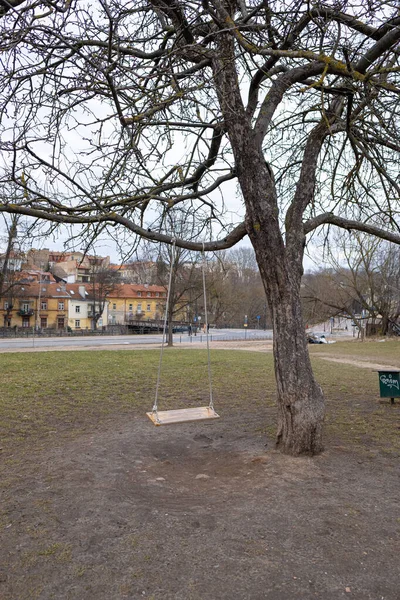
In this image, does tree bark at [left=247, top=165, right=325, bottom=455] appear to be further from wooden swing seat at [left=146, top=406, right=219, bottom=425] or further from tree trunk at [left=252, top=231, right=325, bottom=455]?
wooden swing seat at [left=146, top=406, right=219, bottom=425]

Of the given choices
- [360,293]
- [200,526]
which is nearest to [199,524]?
[200,526]

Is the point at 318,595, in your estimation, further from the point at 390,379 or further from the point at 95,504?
the point at 390,379

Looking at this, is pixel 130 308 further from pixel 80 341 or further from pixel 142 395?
pixel 142 395

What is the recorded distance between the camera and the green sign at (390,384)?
24.1 feet

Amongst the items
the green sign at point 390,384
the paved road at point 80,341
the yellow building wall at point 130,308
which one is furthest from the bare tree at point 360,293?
the yellow building wall at point 130,308

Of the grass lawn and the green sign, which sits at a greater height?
the green sign

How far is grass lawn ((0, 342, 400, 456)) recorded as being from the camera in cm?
580

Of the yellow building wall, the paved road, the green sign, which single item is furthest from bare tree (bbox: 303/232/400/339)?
the yellow building wall

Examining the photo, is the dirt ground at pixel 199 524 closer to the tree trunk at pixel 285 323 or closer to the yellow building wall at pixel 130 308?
the tree trunk at pixel 285 323

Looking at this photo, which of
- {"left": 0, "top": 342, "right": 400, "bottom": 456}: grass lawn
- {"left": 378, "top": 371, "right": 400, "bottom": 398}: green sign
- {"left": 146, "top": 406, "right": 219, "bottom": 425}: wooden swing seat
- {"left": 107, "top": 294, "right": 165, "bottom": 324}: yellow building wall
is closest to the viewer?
{"left": 146, "top": 406, "right": 219, "bottom": 425}: wooden swing seat

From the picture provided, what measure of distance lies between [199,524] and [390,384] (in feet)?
17.8

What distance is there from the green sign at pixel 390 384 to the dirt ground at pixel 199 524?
2915 mm

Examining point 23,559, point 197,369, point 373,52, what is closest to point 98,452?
point 23,559

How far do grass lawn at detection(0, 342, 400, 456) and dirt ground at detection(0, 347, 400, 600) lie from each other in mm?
1039
